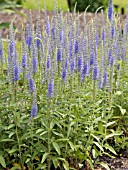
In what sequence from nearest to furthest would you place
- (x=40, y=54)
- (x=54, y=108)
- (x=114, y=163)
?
1. (x=54, y=108)
2. (x=40, y=54)
3. (x=114, y=163)

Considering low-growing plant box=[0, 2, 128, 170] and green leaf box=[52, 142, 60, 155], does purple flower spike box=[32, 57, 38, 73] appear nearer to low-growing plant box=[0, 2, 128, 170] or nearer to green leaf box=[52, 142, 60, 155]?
low-growing plant box=[0, 2, 128, 170]

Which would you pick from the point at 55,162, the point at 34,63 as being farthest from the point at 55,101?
the point at 55,162

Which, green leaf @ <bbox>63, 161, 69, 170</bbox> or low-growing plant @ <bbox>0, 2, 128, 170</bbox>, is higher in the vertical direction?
low-growing plant @ <bbox>0, 2, 128, 170</bbox>

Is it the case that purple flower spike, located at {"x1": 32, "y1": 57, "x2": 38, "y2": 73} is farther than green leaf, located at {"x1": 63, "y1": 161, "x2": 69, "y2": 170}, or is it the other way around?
green leaf, located at {"x1": 63, "y1": 161, "x2": 69, "y2": 170}

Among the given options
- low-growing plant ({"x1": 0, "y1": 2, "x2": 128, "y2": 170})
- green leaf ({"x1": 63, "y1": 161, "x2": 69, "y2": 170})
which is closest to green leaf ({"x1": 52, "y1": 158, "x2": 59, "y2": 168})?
low-growing plant ({"x1": 0, "y1": 2, "x2": 128, "y2": 170})

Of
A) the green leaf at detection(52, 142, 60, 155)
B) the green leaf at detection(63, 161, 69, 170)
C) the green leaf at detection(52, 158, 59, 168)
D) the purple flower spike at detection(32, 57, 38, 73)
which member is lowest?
the green leaf at detection(63, 161, 69, 170)

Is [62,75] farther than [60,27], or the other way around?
[60,27]

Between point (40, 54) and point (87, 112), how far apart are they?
795 millimetres

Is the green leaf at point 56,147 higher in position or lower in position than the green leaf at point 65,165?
higher

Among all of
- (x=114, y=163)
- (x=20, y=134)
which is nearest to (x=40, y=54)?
(x=20, y=134)

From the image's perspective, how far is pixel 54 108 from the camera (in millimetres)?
4492

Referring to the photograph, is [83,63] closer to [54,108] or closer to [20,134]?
[54,108]

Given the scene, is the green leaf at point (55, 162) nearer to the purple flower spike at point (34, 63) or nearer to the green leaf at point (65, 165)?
the green leaf at point (65, 165)

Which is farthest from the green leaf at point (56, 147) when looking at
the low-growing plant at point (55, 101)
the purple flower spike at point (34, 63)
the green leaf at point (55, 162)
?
the purple flower spike at point (34, 63)
